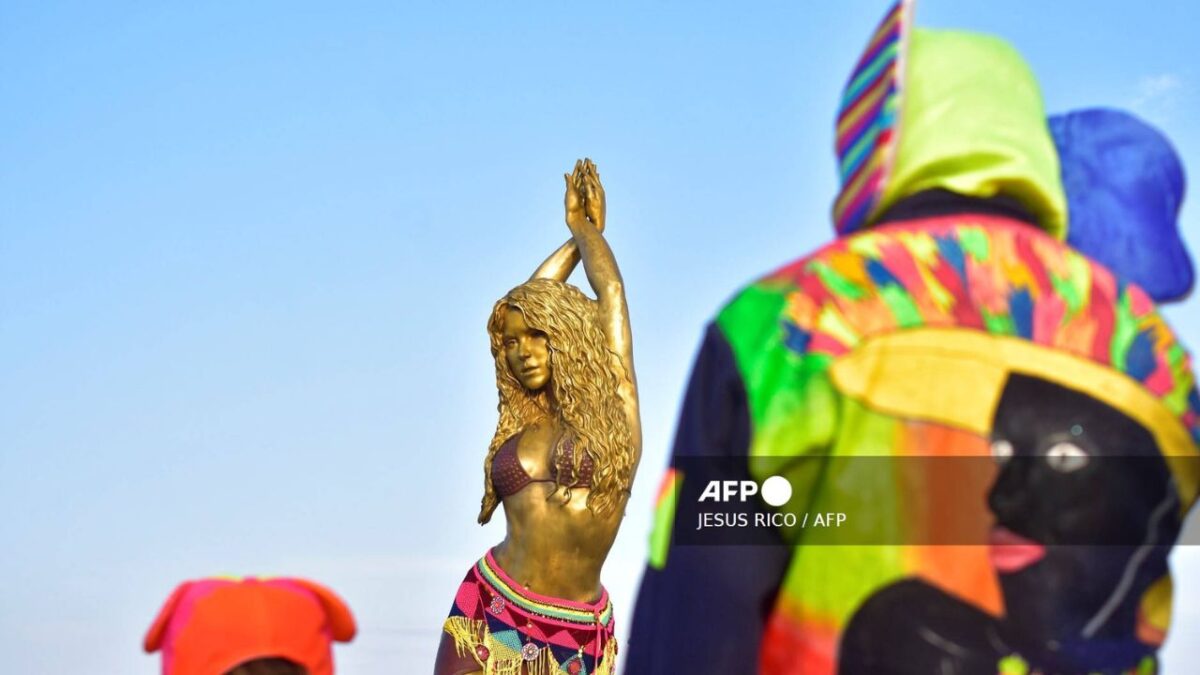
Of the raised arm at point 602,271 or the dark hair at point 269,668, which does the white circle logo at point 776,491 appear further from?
the raised arm at point 602,271

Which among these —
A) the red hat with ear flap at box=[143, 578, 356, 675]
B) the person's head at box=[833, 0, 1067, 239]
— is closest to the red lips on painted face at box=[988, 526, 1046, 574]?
the person's head at box=[833, 0, 1067, 239]

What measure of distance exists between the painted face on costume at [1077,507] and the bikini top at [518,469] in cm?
337

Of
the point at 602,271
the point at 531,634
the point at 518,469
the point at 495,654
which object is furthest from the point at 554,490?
the point at 602,271

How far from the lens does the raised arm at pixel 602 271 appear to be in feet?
19.5

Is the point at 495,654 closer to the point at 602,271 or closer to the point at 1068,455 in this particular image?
the point at 602,271

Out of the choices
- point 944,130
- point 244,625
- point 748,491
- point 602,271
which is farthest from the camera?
point 602,271

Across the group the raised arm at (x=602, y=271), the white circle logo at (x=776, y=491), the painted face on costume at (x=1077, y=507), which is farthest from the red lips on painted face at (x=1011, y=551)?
the raised arm at (x=602, y=271)

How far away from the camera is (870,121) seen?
2607 mm

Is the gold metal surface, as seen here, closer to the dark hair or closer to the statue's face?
the statue's face

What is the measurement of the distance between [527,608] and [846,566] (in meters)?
3.55

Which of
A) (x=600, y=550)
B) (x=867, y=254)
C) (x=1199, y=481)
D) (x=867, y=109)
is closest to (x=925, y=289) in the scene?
(x=867, y=254)

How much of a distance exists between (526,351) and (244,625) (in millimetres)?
3282

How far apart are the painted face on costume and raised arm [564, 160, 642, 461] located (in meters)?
3.47

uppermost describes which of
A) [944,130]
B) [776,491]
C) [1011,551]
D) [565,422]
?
[944,130]
